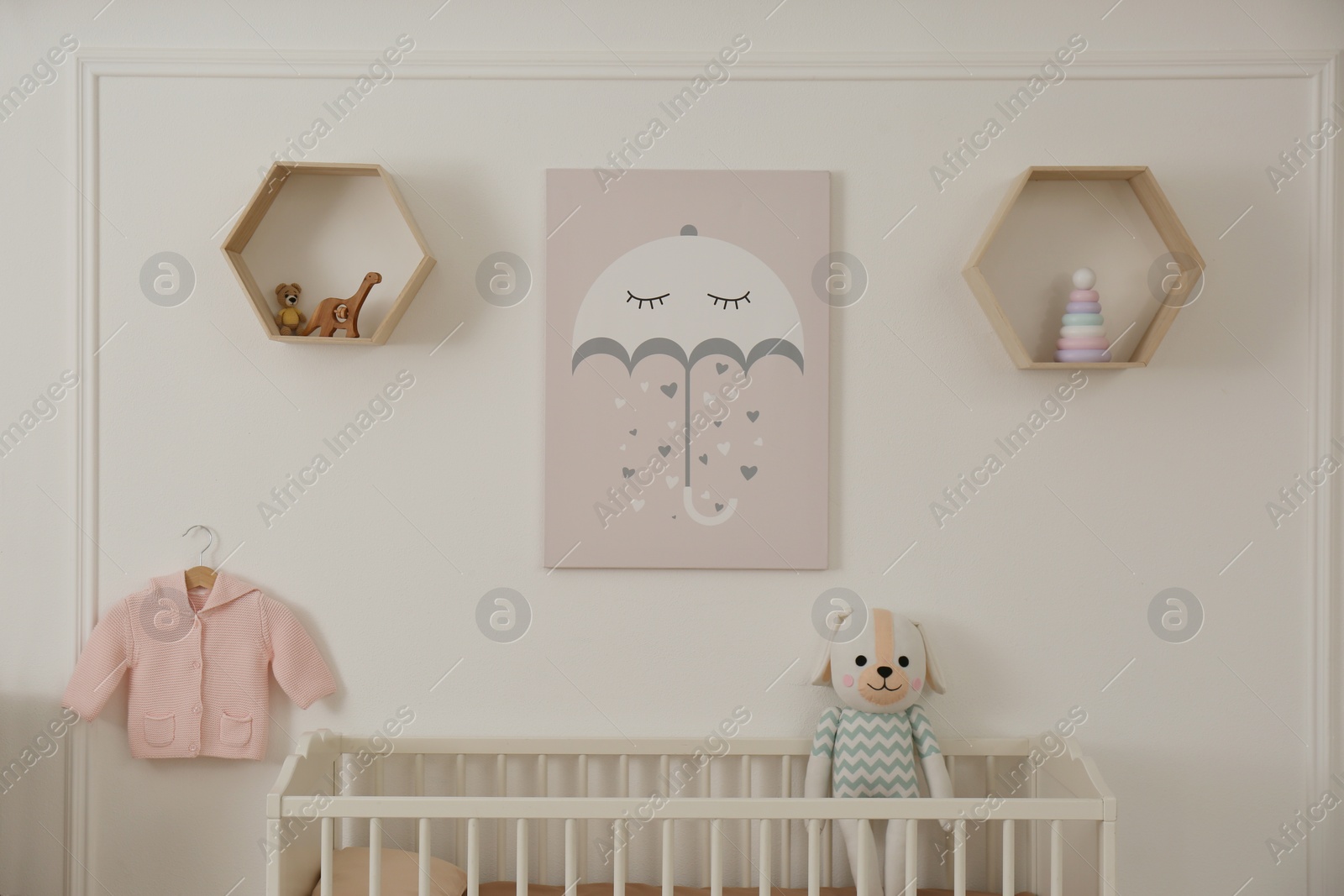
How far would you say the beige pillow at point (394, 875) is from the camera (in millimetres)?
1582

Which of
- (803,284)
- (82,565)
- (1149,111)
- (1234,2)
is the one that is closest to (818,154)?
(803,284)

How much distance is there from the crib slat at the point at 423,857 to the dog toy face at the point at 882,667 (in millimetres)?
786

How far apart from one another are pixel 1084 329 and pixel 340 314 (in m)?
1.42

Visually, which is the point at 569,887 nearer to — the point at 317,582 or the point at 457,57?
the point at 317,582

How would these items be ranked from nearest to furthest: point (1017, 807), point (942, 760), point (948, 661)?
point (1017, 807), point (942, 760), point (948, 661)

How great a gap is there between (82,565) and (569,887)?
3.82 feet

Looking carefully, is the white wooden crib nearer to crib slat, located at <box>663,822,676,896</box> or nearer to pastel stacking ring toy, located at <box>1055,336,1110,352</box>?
crib slat, located at <box>663,822,676,896</box>

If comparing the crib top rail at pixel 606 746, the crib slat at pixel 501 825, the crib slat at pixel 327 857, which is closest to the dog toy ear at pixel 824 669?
the crib top rail at pixel 606 746

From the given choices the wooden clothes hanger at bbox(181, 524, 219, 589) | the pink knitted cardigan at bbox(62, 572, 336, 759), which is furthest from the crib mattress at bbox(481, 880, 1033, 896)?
the wooden clothes hanger at bbox(181, 524, 219, 589)

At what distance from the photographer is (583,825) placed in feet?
5.85

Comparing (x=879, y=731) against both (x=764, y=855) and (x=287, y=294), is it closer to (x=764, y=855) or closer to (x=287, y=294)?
(x=764, y=855)

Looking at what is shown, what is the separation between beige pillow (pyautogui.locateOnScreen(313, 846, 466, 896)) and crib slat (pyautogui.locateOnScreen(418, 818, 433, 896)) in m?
0.14

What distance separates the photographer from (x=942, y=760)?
5.47 ft

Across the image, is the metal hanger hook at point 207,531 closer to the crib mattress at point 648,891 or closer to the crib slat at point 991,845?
the crib mattress at point 648,891
